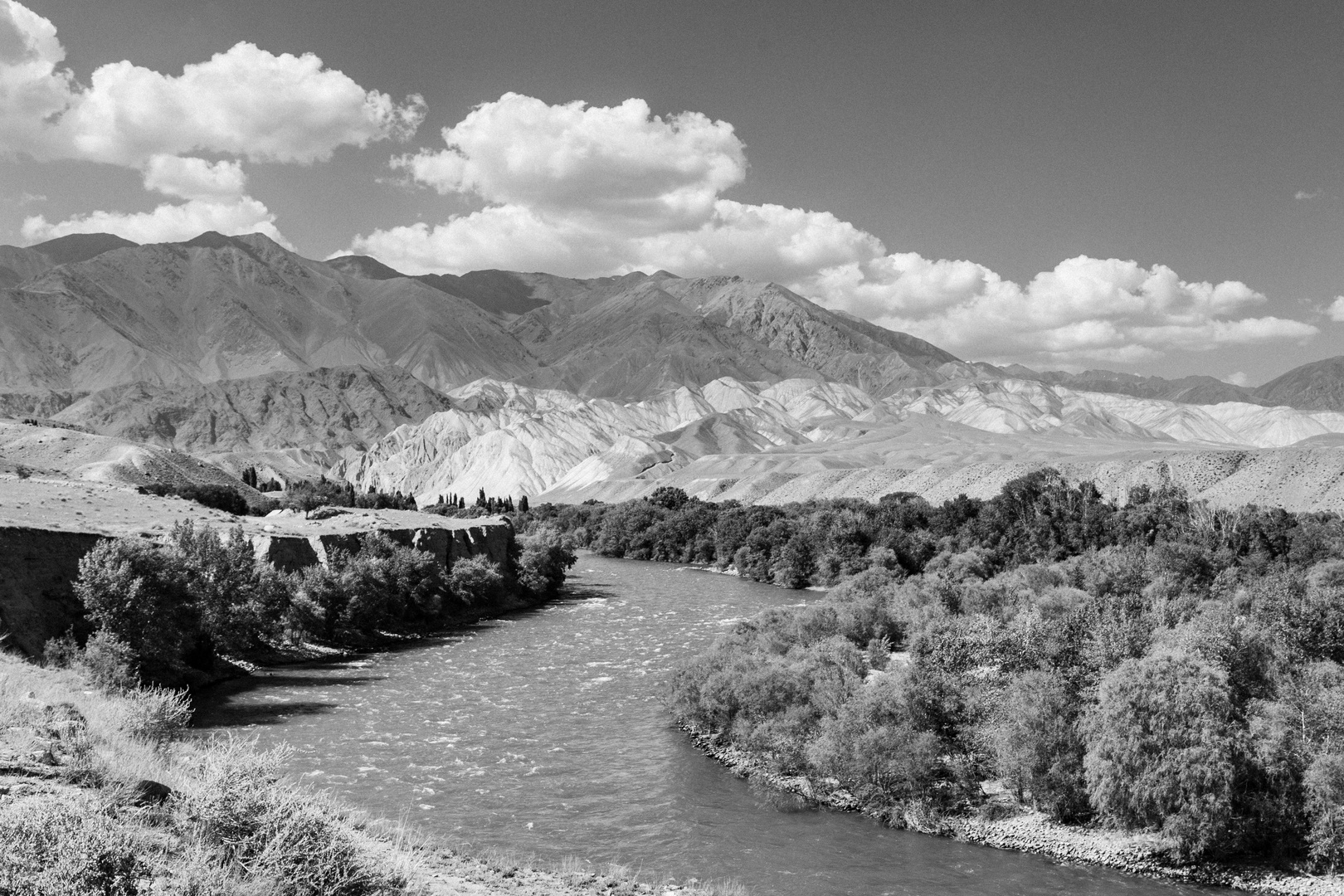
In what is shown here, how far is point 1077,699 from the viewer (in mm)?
31172

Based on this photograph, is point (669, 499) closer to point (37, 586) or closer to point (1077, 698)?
point (37, 586)

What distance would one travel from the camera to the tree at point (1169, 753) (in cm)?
2594

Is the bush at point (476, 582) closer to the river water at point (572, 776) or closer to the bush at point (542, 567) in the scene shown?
the bush at point (542, 567)

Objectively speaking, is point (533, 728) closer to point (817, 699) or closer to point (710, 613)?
point (817, 699)

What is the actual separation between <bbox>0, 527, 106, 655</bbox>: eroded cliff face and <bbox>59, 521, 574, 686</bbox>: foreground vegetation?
47.5 inches

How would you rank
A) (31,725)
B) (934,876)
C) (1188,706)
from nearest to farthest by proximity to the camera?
(31,725) < (934,876) < (1188,706)

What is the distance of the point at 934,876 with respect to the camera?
1011 inches

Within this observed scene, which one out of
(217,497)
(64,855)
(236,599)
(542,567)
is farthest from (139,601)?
(217,497)

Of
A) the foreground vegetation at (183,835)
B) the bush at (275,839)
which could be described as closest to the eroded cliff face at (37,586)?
the foreground vegetation at (183,835)

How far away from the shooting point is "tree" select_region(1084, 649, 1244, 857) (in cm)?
2594

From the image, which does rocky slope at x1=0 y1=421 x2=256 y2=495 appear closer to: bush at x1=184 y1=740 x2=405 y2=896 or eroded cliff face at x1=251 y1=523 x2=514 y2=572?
eroded cliff face at x1=251 y1=523 x2=514 y2=572

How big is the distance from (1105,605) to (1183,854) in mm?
17720

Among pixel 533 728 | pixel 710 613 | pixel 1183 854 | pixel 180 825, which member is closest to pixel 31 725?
pixel 180 825

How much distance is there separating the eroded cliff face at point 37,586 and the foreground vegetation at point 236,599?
1.21m
